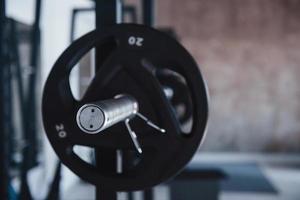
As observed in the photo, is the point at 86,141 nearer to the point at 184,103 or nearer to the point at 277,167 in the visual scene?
the point at 184,103

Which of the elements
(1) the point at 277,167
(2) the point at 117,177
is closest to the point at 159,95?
(2) the point at 117,177

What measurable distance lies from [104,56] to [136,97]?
13 centimetres

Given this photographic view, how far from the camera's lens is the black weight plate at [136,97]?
0.75 metres

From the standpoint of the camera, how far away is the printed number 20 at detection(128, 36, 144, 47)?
0.76 m

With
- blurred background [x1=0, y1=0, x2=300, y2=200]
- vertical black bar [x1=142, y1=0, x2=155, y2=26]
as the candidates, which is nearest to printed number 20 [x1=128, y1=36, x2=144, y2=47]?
vertical black bar [x1=142, y1=0, x2=155, y2=26]

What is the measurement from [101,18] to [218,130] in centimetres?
441

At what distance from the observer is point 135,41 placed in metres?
0.76

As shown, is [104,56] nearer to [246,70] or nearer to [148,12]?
[148,12]

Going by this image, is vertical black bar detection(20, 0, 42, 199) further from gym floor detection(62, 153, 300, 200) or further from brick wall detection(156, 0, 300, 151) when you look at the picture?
brick wall detection(156, 0, 300, 151)

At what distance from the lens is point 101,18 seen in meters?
0.85

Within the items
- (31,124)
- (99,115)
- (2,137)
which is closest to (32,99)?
(31,124)

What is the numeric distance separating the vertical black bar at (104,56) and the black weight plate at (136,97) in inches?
2.8

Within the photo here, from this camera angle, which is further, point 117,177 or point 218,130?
point 218,130

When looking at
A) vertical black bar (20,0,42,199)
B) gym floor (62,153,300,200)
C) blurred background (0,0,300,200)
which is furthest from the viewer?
blurred background (0,0,300,200)
